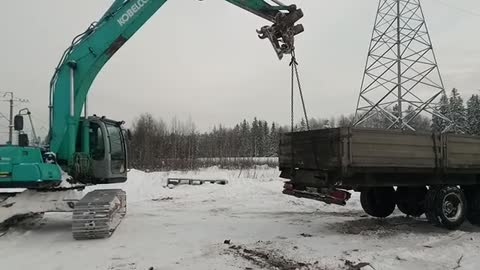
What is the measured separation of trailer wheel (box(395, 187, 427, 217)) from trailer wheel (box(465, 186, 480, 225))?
110 centimetres

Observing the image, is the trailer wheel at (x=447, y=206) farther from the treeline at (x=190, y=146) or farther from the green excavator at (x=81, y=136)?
the treeline at (x=190, y=146)

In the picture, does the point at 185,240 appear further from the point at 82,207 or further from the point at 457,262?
the point at 457,262

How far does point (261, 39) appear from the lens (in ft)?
38.4

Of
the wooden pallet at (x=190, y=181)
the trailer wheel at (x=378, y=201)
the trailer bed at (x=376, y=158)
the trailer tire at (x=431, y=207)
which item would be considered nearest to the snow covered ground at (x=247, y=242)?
the trailer tire at (x=431, y=207)

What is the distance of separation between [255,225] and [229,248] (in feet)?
9.33

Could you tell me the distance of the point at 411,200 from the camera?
38.0 feet

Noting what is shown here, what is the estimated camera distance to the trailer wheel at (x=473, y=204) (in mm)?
11367

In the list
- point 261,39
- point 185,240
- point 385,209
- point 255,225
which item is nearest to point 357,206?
point 385,209

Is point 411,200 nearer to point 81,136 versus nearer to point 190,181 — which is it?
point 81,136

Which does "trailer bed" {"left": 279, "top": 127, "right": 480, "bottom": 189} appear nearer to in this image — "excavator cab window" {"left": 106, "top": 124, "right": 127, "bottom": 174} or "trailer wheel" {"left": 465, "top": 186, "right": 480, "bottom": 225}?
"trailer wheel" {"left": 465, "top": 186, "right": 480, "bottom": 225}

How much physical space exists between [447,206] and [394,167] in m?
2.07

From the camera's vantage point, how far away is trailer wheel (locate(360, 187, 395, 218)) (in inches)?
484

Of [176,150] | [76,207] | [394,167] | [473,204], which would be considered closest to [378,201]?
[473,204]

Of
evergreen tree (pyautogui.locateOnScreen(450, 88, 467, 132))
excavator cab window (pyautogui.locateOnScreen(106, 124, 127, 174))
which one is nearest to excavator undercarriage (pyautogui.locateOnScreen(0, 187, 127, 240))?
excavator cab window (pyautogui.locateOnScreen(106, 124, 127, 174))
